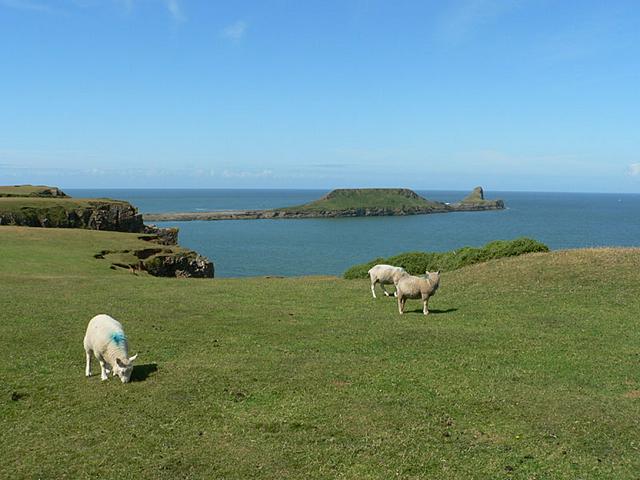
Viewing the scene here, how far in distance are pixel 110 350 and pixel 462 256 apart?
3434 cm

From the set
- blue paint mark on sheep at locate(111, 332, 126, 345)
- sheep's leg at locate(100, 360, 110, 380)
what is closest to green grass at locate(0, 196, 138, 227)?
sheep's leg at locate(100, 360, 110, 380)

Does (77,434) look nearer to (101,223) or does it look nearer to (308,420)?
(308,420)

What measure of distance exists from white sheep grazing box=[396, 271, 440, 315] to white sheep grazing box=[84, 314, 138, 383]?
46.5ft

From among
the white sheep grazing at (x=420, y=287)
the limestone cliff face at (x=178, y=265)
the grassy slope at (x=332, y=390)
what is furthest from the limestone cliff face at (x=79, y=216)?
the white sheep grazing at (x=420, y=287)

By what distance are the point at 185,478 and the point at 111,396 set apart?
17.8 feet

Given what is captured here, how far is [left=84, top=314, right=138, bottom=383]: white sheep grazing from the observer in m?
16.9

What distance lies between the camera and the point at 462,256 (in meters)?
46.2

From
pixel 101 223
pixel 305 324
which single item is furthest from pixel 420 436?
pixel 101 223

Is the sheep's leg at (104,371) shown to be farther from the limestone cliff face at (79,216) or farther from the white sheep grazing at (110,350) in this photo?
the limestone cliff face at (79,216)

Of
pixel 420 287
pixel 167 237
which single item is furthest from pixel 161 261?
pixel 420 287

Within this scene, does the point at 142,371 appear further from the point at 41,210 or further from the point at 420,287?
the point at 41,210

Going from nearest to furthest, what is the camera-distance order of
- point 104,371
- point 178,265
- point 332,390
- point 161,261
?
point 332,390
point 104,371
point 161,261
point 178,265

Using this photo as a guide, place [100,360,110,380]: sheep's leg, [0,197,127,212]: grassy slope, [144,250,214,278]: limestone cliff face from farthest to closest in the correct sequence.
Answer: [0,197,127,212]: grassy slope → [144,250,214,278]: limestone cliff face → [100,360,110,380]: sheep's leg

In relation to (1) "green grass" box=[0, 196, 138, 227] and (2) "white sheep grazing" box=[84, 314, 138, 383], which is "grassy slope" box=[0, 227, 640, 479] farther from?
(1) "green grass" box=[0, 196, 138, 227]
